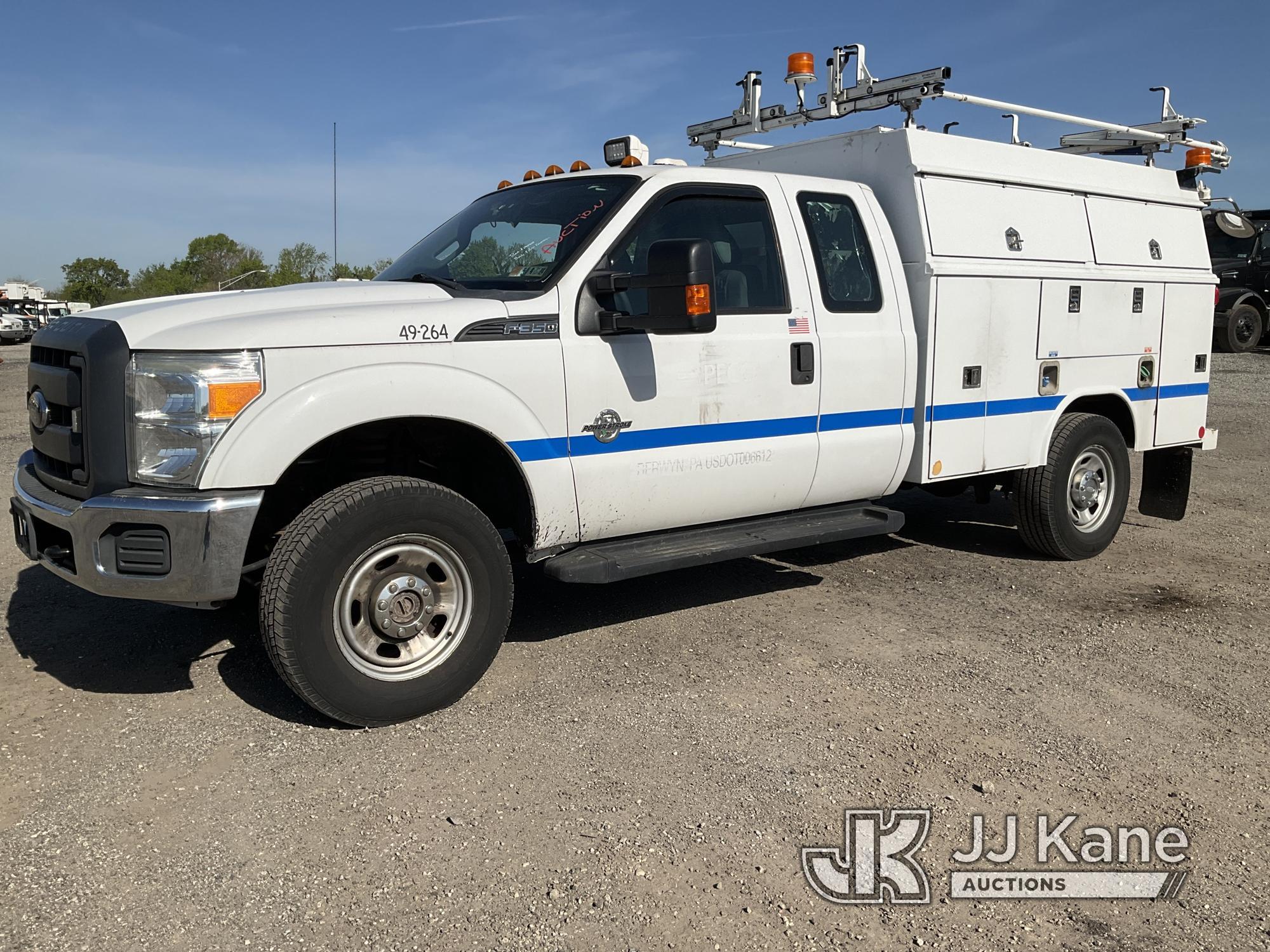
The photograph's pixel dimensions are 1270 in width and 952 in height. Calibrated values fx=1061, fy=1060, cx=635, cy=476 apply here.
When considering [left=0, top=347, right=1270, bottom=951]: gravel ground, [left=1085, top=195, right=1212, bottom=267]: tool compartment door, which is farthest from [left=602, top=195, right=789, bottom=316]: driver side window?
[left=1085, top=195, right=1212, bottom=267]: tool compartment door

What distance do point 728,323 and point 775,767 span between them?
2.02 m

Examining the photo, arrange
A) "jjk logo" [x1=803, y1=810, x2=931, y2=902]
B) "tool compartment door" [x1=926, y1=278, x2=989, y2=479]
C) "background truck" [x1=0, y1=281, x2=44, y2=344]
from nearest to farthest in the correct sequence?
"jjk logo" [x1=803, y1=810, x2=931, y2=902], "tool compartment door" [x1=926, y1=278, x2=989, y2=479], "background truck" [x1=0, y1=281, x2=44, y2=344]

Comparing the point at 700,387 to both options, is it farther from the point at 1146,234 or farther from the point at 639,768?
the point at 1146,234

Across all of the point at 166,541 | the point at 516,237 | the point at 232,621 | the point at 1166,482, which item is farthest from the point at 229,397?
the point at 1166,482

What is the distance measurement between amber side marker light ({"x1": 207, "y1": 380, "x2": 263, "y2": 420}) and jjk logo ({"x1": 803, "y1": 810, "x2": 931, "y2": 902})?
7.64ft

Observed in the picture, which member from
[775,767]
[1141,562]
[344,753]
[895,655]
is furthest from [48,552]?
[1141,562]

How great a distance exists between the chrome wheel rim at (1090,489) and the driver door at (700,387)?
2.27m

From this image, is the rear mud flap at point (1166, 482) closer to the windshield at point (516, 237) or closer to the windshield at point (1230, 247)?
the windshield at point (516, 237)

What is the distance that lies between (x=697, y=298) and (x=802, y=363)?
98cm

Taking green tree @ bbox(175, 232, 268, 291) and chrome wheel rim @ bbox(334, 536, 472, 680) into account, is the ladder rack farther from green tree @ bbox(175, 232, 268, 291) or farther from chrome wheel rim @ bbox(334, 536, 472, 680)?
green tree @ bbox(175, 232, 268, 291)

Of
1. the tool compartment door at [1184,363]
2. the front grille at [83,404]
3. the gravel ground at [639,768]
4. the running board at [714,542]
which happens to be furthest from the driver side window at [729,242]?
the tool compartment door at [1184,363]

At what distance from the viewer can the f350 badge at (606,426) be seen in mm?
4387

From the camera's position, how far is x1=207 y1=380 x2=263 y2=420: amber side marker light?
3.57 m

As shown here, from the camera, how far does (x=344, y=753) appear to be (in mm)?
3736
